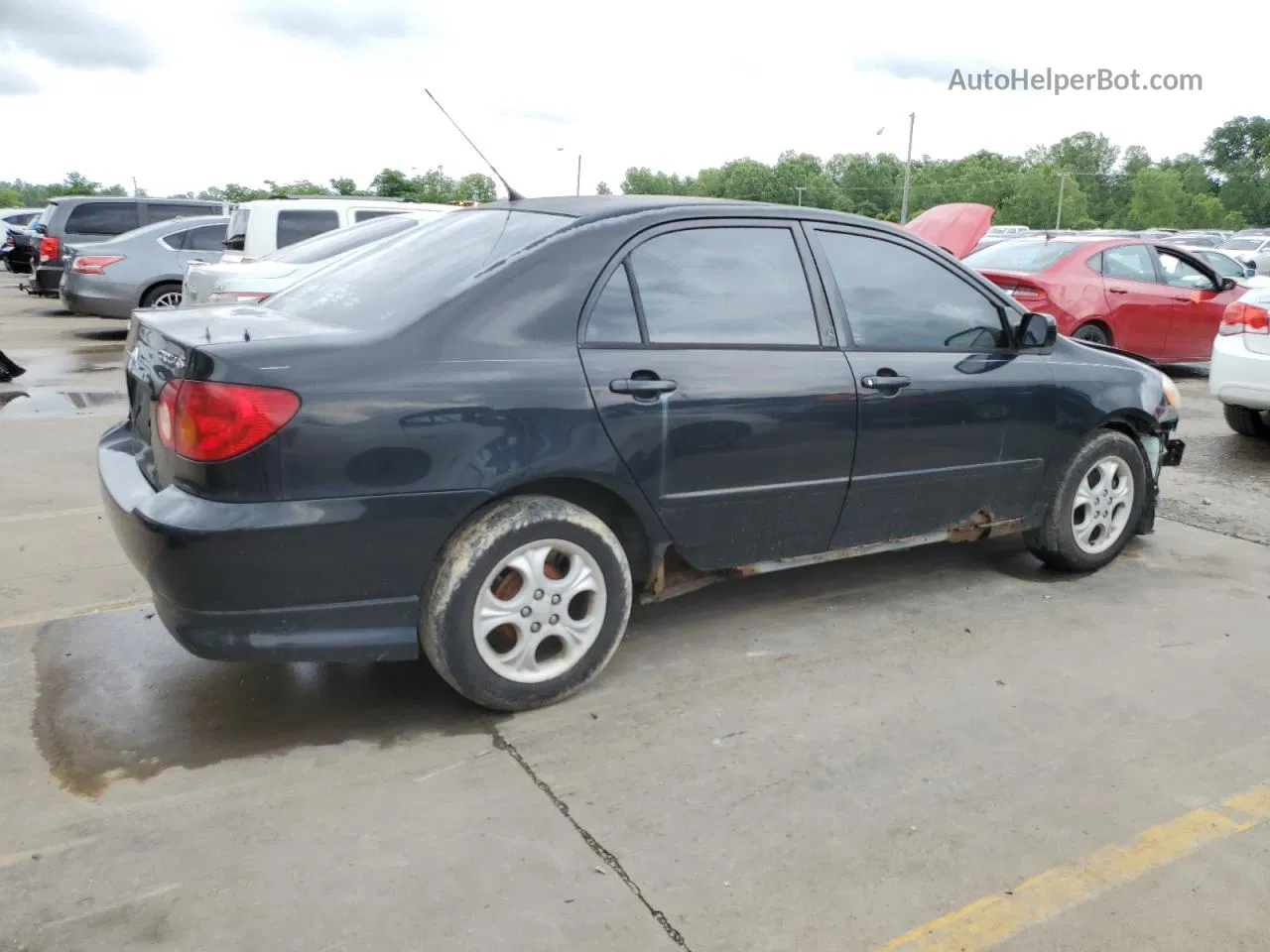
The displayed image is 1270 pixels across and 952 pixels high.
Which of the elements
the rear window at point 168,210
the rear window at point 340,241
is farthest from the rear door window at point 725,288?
the rear window at point 168,210

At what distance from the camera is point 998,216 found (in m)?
98.2

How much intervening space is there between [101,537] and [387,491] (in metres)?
2.72

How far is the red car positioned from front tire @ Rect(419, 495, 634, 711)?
26.5 feet

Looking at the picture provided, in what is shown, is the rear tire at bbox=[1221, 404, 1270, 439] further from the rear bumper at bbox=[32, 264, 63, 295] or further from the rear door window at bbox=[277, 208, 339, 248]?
the rear bumper at bbox=[32, 264, 63, 295]

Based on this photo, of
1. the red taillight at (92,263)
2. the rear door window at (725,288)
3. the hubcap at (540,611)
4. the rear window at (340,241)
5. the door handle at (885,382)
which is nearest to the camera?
the hubcap at (540,611)

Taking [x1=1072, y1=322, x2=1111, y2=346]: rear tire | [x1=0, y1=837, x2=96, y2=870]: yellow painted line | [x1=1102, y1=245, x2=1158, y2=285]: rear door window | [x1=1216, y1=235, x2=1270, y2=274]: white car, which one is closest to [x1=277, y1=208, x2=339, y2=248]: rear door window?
[x1=1072, y1=322, x2=1111, y2=346]: rear tire

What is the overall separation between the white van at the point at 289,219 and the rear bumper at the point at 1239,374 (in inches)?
290

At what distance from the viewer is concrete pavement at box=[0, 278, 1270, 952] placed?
2541mm

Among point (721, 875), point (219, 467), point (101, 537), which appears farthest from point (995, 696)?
point (101, 537)

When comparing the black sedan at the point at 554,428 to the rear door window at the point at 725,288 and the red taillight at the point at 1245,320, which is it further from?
the red taillight at the point at 1245,320

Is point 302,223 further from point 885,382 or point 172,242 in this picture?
point 885,382

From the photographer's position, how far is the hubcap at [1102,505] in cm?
494

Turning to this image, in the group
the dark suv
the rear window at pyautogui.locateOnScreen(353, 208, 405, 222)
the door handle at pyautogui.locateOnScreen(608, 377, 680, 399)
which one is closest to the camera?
the door handle at pyautogui.locateOnScreen(608, 377, 680, 399)

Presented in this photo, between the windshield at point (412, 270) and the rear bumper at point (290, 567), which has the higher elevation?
the windshield at point (412, 270)
